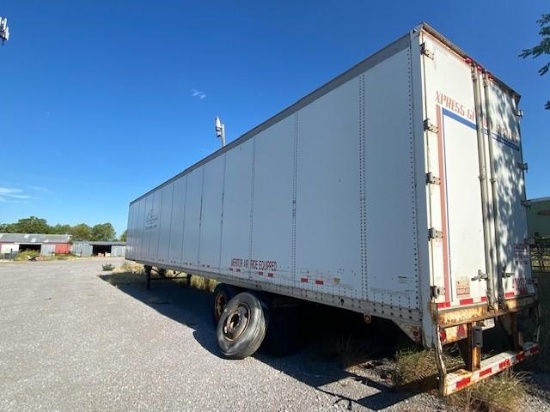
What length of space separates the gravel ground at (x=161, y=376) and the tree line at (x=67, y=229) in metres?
119

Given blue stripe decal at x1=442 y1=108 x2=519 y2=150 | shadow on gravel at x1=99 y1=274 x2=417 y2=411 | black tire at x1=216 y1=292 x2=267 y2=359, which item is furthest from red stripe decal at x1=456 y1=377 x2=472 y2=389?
black tire at x1=216 y1=292 x2=267 y2=359

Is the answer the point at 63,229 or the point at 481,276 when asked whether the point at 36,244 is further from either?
the point at 481,276

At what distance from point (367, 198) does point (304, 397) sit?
252 centimetres

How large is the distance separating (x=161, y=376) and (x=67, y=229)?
456 feet

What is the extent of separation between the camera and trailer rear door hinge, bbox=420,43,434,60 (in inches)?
146

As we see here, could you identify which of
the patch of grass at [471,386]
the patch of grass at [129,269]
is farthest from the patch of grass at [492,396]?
the patch of grass at [129,269]

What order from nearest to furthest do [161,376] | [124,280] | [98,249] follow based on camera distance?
[161,376], [124,280], [98,249]

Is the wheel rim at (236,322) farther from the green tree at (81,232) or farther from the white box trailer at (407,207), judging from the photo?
the green tree at (81,232)

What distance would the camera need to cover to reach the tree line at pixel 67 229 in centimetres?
10806

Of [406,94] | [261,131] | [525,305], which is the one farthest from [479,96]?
[261,131]

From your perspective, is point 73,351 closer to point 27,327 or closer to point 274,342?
point 27,327

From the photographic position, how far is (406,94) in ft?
12.5

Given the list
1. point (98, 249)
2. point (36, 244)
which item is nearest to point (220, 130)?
point (98, 249)

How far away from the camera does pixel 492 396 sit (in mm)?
3766
